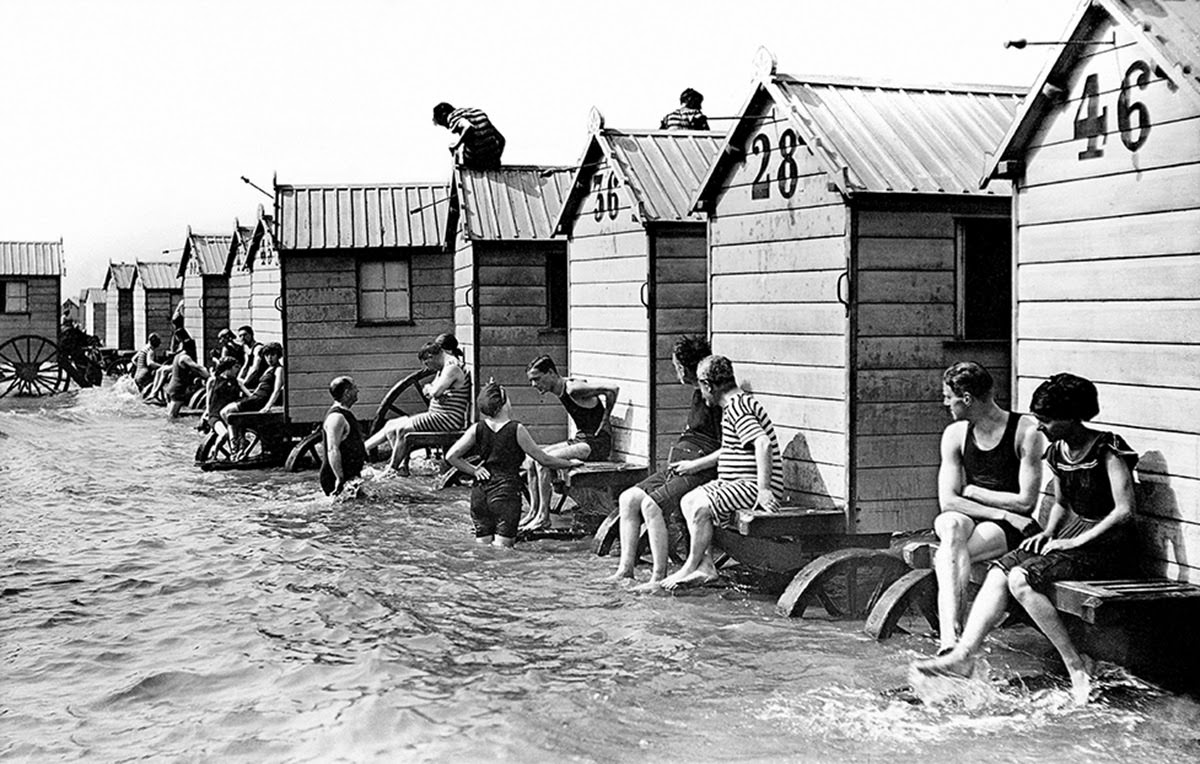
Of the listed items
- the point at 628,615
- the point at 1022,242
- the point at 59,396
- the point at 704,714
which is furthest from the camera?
the point at 59,396

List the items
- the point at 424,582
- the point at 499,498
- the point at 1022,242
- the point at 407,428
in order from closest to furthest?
the point at 1022,242
the point at 424,582
the point at 499,498
the point at 407,428

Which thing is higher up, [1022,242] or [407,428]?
[1022,242]

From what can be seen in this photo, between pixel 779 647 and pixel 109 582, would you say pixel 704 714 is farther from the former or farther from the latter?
pixel 109 582

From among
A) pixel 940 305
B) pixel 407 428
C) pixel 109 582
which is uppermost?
pixel 940 305

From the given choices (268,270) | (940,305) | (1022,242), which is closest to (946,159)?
(940,305)

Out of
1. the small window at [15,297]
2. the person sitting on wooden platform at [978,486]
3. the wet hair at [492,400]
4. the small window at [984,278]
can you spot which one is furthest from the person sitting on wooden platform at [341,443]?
the small window at [15,297]

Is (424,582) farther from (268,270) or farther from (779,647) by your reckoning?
(268,270)

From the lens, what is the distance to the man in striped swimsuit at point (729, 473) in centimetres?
988

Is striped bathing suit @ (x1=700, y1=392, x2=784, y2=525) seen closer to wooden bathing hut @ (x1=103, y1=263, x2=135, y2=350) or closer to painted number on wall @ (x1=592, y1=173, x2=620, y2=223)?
painted number on wall @ (x1=592, y1=173, x2=620, y2=223)

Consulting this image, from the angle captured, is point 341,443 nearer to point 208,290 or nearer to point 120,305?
point 208,290

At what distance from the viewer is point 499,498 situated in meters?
12.4

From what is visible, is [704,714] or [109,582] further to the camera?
[109,582]

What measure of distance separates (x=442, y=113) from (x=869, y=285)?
40.8ft

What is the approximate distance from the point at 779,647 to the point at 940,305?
2913 mm
